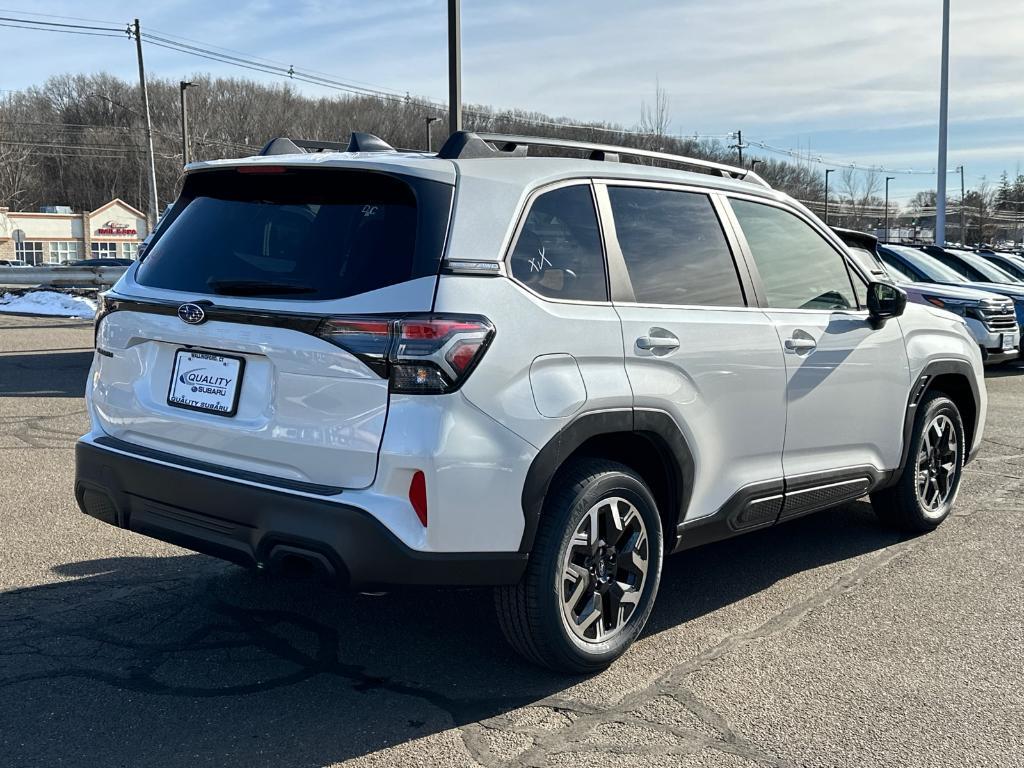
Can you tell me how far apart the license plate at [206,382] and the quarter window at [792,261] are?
2.33m

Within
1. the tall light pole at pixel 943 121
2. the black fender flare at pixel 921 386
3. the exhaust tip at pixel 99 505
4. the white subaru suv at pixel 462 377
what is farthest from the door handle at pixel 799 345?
the tall light pole at pixel 943 121

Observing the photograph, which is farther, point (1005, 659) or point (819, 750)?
point (1005, 659)

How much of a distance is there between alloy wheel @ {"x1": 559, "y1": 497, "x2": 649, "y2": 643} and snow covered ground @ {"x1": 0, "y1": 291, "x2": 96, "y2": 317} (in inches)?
753

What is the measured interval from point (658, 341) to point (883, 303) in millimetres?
1759

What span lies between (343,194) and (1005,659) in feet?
9.89

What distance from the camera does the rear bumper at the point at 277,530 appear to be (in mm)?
3072

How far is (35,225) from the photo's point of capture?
89.4 meters

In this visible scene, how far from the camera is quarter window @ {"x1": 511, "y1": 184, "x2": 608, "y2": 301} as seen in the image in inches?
135

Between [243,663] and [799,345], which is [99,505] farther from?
[799,345]

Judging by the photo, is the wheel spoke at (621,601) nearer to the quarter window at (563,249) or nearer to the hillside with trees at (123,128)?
the quarter window at (563,249)

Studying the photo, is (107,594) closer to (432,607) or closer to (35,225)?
(432,607)

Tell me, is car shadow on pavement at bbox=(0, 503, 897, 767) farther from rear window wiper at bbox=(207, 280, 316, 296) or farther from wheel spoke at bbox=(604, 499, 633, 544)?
rear window wiper at bbox=(207, 280, 316, 296)

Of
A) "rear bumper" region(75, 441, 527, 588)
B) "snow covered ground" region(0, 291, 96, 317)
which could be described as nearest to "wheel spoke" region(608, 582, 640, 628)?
"rear bumper" region(75, 441, 527, 588)

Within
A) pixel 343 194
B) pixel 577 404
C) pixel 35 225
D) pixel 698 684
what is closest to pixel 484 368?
pixel 577 404
